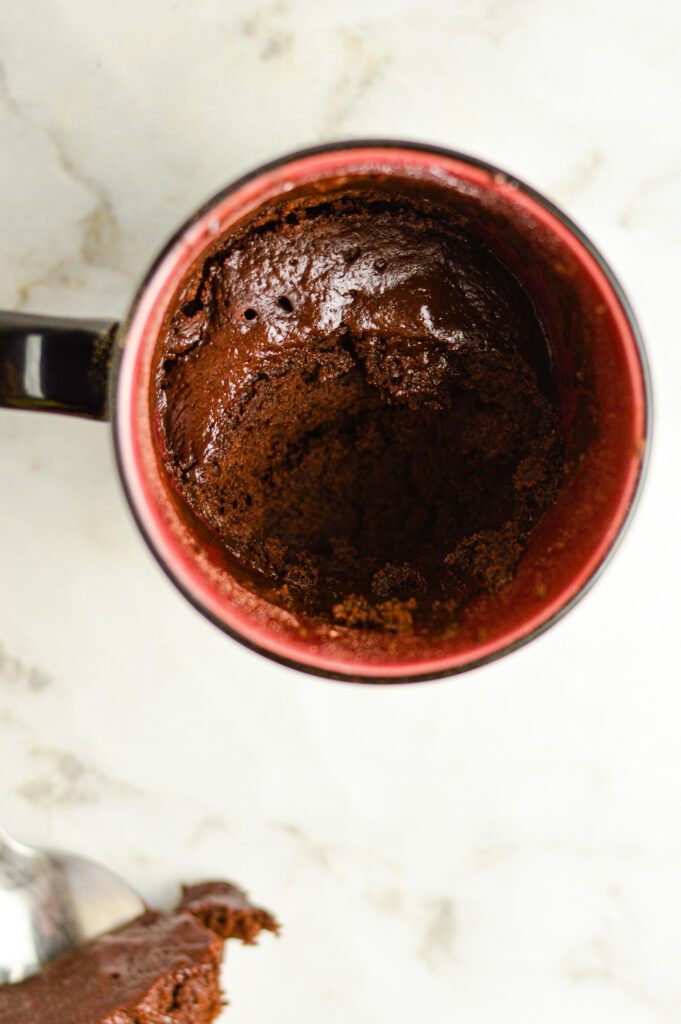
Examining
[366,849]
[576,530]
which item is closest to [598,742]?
[366,849]

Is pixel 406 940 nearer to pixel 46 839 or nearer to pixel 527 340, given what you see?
pixel 46 839

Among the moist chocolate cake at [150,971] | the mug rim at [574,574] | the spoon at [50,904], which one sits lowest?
the moist chocolate cake at [150,971]

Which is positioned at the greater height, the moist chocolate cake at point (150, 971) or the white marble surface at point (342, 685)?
the white marble surface at point (342, 685)

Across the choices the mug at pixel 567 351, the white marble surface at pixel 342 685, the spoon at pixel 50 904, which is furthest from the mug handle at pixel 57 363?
the spoon at pixel 50 904

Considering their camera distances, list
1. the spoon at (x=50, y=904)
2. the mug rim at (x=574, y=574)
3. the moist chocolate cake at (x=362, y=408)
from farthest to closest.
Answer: the spoon at (x=50, y=904) → the moist chocolate cake at (x=362, y=408) → the mug rim at (x=574, y=574)

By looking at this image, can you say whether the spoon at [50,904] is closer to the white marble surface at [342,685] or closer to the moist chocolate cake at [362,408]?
the white marble surface at [342,685]

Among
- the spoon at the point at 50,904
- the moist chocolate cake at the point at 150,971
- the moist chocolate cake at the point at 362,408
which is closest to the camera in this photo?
the moist chocolate cake at the point at 362,408

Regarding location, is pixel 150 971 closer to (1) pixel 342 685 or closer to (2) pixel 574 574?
(1) pixel 342 685

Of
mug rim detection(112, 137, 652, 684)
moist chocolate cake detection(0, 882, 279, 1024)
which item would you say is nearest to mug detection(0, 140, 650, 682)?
mug rim detection(112, 137, 652, 684)
